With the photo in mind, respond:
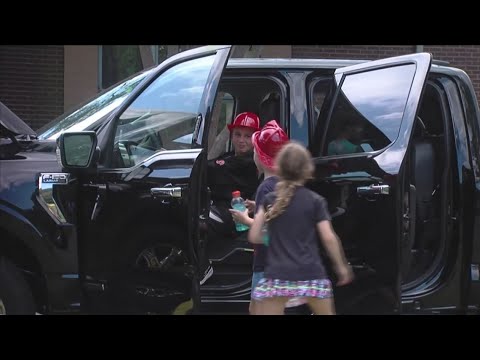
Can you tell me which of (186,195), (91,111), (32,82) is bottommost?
(186,195)

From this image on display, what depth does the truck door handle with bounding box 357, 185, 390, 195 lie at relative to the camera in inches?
179

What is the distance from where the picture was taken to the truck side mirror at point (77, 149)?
432 centimetres

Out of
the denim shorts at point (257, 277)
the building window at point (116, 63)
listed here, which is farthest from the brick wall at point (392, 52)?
the denim shorts at point (257, 277)

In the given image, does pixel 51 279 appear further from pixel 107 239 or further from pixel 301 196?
pixel 301 196

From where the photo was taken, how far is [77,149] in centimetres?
435

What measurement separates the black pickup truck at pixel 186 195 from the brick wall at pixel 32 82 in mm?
6654

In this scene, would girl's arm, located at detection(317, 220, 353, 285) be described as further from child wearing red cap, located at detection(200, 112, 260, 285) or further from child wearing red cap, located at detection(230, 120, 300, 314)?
child wearing red cap, located at detection(200, 112, 260, 285)

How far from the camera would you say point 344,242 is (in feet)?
15.8

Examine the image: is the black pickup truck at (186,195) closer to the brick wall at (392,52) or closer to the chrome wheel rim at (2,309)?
the chrome wheel rim at (2,309)

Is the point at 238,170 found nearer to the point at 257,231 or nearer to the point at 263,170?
the point at 263,170

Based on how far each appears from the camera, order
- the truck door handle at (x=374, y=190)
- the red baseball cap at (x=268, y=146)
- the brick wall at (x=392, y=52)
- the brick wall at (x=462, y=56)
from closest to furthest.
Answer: the red baseball cap at (x=268, y=146) → the truck door handle at (x=374, y=190) → the brick wall at (x=392, y=52) → the brick wall at (x=462, y=56)

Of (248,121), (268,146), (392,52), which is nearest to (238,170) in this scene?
(248,121)

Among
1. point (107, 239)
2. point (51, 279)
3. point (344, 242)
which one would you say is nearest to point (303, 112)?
point (344, 242)

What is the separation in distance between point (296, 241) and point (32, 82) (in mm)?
8453
